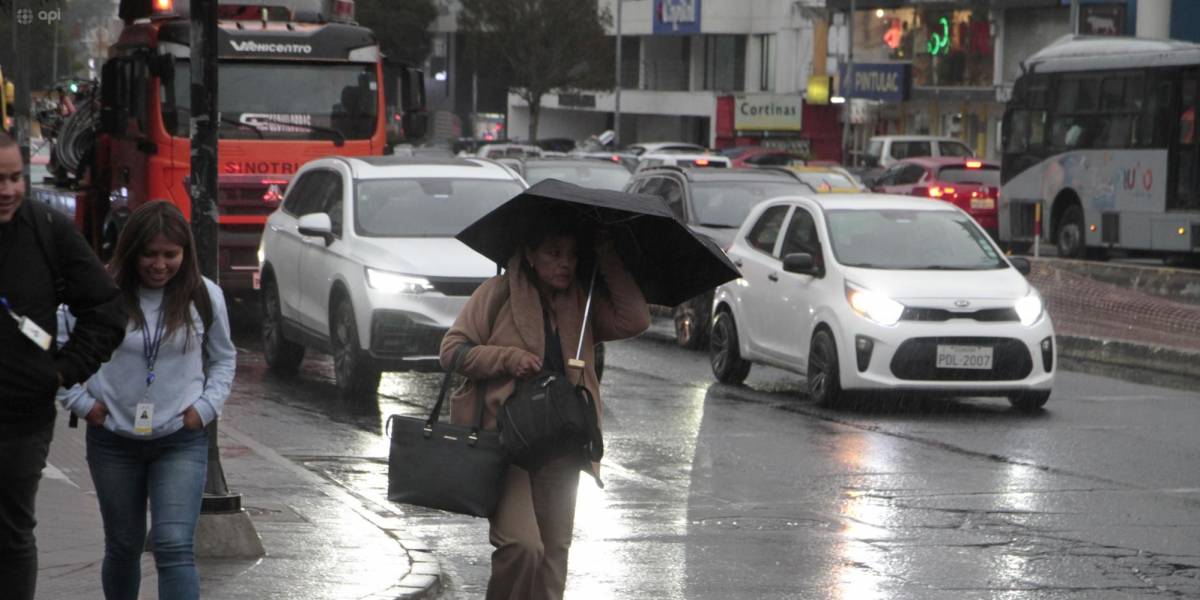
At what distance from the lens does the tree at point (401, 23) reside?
301 ft

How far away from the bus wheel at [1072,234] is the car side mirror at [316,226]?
19176mm

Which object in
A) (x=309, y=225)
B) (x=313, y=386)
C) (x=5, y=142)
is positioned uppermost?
(x=5, y=142)

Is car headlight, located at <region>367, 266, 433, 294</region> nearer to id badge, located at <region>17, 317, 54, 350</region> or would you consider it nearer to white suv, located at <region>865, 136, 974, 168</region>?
id badge, located at <region>17, 317, 54, 350</region>

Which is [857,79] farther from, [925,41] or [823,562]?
[823,562]

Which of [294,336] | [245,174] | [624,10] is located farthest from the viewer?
[624,10]

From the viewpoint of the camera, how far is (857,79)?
2467 inches

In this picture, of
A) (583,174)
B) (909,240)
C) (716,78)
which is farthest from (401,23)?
(909,240)

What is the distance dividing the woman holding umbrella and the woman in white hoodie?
2.61ft

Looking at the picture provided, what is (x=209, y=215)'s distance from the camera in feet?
28.5

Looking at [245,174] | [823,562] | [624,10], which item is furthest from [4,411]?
[624,10]

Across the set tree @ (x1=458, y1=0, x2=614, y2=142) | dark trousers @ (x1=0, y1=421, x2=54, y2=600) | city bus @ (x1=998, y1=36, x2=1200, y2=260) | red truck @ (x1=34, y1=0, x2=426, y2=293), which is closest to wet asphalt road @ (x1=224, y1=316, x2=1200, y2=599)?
dark trousers @ (x1=0, y1=421, x2=54, y2=600)

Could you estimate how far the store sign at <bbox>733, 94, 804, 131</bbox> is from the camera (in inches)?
2763

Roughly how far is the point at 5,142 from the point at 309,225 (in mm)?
9455

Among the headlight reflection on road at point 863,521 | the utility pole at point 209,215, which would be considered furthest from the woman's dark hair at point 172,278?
the headlight reflection on road at point 863,521
